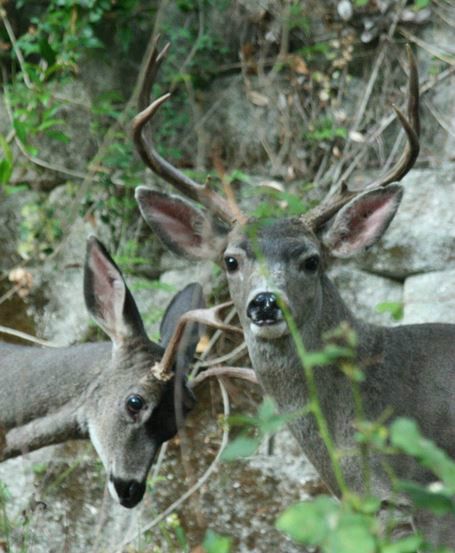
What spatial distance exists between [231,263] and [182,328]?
0.44 meters

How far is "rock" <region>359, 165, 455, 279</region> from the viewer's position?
23.5 feet

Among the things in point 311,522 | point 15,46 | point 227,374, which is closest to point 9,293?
point 15,46

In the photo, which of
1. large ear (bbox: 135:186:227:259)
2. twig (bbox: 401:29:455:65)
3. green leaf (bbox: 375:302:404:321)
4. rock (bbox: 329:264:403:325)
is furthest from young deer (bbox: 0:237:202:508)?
twig (bbox: 401:29:455:65)

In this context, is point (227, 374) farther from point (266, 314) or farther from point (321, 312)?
point (266, 314)

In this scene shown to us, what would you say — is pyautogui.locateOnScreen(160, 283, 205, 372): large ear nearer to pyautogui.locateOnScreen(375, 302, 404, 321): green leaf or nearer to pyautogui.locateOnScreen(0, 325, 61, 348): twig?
pyautogui.locateOnScreen(375, 302, 404, 321): green leaf

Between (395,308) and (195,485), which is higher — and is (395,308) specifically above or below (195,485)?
above

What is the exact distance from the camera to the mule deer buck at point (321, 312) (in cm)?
486

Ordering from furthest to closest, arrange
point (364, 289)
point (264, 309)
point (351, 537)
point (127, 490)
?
point (364, 289) < point (127, 490) < point (264, 309) < point (351, 537)

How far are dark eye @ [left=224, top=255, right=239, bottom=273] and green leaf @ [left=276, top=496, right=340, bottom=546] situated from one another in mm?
2555

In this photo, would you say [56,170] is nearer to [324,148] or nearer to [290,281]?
[324,148]

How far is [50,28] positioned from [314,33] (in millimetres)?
1785

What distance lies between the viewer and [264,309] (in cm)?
453

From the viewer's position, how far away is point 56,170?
8203 millimetres

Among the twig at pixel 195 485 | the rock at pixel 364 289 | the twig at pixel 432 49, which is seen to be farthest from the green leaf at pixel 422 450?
the twig at pixel 432 49
